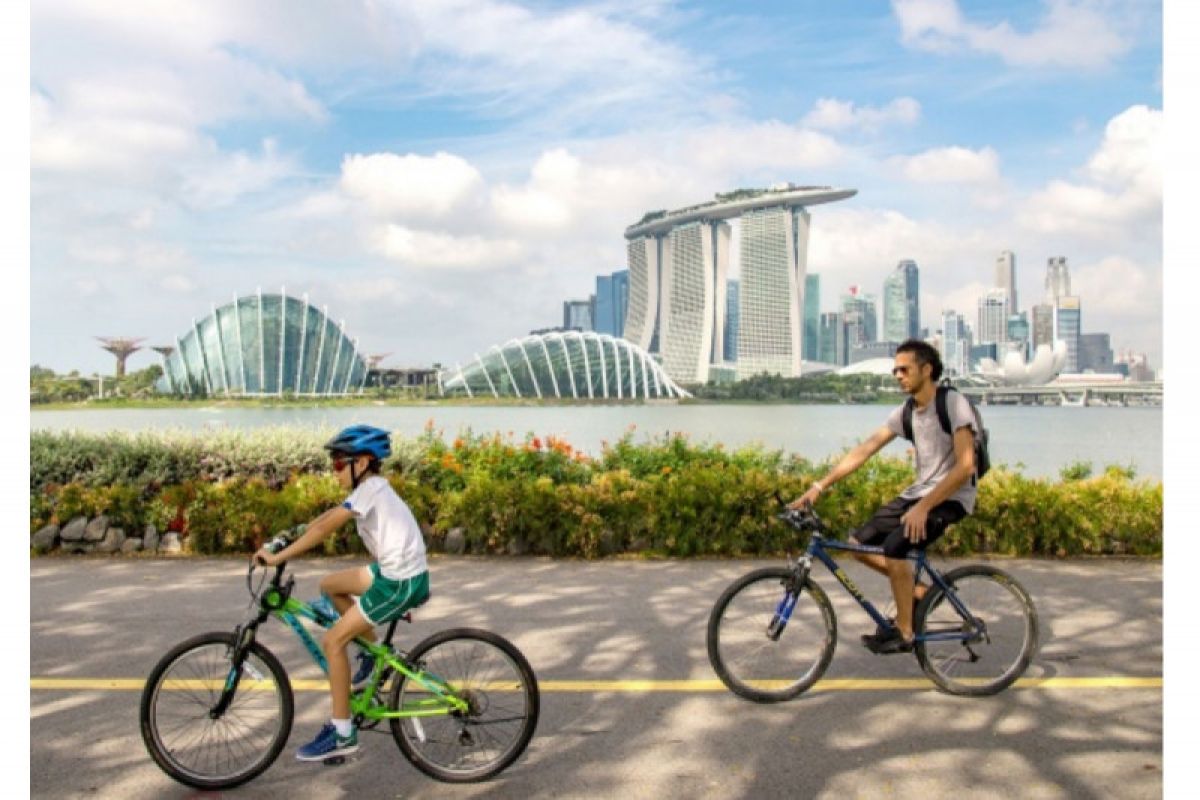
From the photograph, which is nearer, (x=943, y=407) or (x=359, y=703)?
(x=359, y=703)

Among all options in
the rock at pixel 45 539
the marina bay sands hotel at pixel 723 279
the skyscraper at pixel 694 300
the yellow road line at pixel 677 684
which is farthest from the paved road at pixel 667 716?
the marina bay sands hotel at pixel 723 279

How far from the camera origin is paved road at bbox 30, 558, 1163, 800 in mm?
3805

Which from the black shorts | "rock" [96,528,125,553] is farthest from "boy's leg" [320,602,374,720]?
"rock" [96,528,125,553]

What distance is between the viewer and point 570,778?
3836 mm

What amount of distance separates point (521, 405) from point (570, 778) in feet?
302

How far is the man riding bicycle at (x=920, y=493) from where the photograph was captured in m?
4.86

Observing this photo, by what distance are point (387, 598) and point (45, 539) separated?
21.5 ft

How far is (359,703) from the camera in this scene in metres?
3.94

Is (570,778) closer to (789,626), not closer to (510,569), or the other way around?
(789,626)

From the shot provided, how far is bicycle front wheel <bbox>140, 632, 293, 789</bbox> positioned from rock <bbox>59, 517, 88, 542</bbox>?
572 cm

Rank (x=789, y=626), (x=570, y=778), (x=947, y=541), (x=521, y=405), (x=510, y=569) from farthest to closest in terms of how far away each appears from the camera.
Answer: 1. (x=521, y=405)
2. (x=947, y=541)
3. (x=510, y=569)
4. (x=789, y=626)
5. (x=570, y=778)

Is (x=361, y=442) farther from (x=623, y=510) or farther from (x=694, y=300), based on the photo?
(x=694, y=300)

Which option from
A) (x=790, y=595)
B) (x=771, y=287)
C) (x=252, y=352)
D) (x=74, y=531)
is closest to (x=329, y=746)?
(x=790, y=595)
